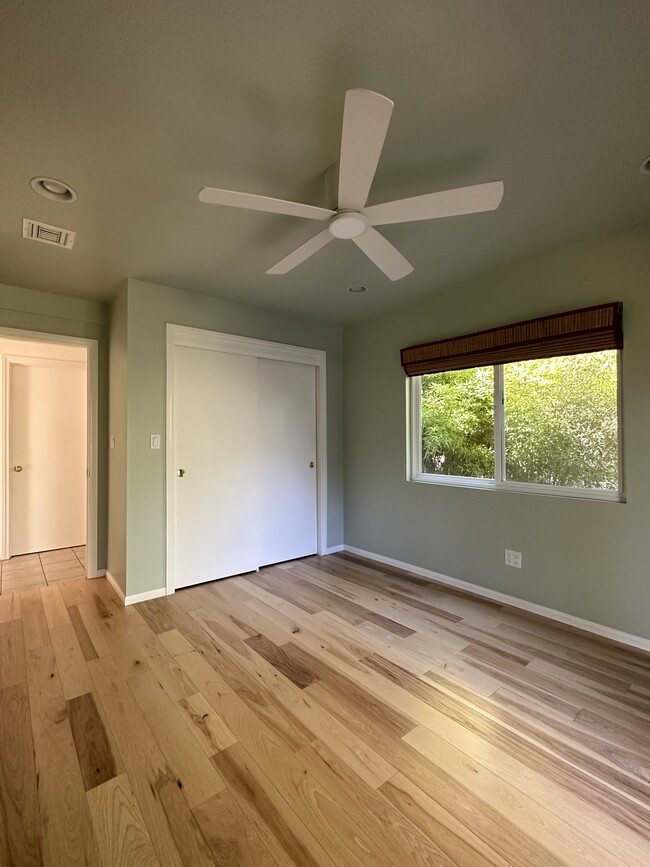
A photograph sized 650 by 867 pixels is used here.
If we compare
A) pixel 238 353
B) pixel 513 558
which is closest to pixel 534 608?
pixel 513 558

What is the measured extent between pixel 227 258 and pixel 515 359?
7.02ft

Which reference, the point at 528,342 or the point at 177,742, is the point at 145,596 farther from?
the point at 528,342

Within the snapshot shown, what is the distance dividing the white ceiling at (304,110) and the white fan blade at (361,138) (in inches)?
10.9

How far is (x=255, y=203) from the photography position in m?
1.50

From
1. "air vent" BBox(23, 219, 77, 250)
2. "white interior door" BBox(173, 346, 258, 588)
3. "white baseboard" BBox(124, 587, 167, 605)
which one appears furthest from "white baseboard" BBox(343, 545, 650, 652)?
"air vent" BBox(23, 219, 77, 250)

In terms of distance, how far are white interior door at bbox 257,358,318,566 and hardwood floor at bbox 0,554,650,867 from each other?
116 centimetres

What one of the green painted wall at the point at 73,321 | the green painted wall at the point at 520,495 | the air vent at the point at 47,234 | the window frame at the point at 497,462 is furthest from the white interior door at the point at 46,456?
the window frame at the point at 497,462

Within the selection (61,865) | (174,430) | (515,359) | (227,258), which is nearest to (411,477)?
(515,359)

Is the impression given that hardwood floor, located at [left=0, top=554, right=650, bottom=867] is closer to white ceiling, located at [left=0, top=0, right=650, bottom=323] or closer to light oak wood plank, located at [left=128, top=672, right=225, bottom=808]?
light oak wood plank, located at [left=128, top=672, right=225, bottom=808]

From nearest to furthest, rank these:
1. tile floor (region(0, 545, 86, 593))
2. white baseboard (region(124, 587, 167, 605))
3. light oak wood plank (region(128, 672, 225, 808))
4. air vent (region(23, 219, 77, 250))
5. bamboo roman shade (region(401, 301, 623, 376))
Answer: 1. light oak wood plank (region(128, 672, 225, 808))
2. air vent (region(23, 219, 77, 250))
3. bamboo roman shade (region(401, 301, 623, 376))
4. white baseboard (region(124, 587, 167, 605))
5. tile floor (region(0, 545, 86, 593))

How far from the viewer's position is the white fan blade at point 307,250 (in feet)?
5.79

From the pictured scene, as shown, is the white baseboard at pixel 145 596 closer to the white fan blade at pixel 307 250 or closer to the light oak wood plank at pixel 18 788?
the light oak wood plank at pixel 18 788

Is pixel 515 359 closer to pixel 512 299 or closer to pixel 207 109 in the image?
pixel 512 299

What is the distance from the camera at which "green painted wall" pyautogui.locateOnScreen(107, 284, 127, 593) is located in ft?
9.85
